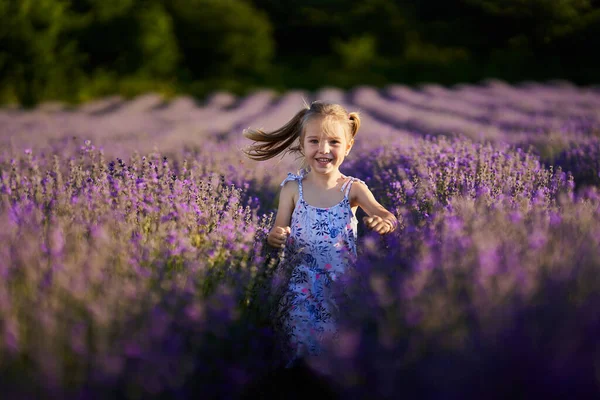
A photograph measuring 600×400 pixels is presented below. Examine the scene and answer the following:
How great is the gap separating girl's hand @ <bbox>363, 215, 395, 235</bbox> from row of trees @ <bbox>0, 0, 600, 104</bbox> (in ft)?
23.2

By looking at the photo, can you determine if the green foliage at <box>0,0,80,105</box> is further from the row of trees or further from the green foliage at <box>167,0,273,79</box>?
the green foliage at <box>167,0,273,79</box>

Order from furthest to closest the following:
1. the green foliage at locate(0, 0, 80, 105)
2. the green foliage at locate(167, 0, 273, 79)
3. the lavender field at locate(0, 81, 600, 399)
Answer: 1. the green foliage at locate(167, 0, 273, 79)
2. the green foliage at locate(0, 0, 80, 105)
3. the lavender field at locate(0, 81, 600, 399)

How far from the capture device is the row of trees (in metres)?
15.2

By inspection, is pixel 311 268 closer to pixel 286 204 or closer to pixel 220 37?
pixel 286 204

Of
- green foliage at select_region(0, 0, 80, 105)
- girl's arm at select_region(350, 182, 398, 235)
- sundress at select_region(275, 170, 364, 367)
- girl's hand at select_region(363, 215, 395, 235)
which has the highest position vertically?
green foliage at select_region(0, 0, 80, 105)

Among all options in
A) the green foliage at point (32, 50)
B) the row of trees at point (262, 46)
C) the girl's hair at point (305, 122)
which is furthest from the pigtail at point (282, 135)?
the green foliage at point (32, 50)

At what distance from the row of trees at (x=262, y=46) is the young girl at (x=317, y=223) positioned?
6.79 metres

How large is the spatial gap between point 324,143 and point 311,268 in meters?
0.62

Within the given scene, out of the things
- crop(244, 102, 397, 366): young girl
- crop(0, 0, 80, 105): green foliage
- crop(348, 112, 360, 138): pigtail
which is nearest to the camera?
crop(244, 102, 397, 366): young girl

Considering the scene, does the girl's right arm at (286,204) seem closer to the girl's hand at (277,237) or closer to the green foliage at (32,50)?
the girl's hand at (277,237)

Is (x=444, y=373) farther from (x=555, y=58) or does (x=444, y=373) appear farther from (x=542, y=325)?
(x=555, y=58)

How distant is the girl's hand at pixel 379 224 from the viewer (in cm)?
255

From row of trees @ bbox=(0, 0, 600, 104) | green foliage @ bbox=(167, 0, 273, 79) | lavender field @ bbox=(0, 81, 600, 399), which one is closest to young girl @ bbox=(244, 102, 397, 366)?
lavender field @ bbox=(0, 81, 600, 399)

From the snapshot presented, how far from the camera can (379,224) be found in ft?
8.57
